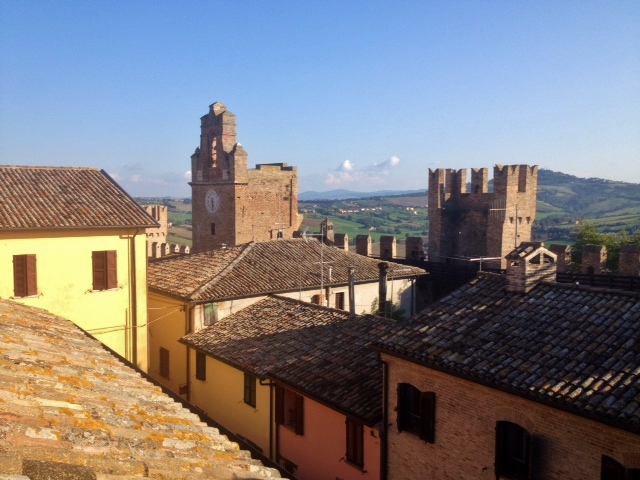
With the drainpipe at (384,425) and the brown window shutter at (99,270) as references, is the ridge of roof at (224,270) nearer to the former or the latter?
the brown window shutter at (99,270)

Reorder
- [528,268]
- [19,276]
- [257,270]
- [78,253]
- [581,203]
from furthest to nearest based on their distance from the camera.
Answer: [581,203], [257,270], [78,253], [19,276], [528,268]

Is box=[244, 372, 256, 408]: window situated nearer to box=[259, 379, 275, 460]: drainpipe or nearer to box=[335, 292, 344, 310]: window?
box=[259, 379, 275, 460]: drainpipe

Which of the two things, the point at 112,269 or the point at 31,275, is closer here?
the point at 31,275

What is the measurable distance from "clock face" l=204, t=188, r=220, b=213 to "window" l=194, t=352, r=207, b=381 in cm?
2052

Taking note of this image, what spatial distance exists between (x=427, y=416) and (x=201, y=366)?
8957 millimetres

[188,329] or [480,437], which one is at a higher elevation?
[480,437]

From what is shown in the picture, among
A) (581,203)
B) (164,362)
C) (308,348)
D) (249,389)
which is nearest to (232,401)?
(249,389)

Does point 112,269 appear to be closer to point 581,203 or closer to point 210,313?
point 210,313

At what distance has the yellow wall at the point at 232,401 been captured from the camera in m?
14.6

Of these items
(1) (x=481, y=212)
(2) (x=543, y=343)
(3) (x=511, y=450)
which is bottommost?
(3) (x=511, y=450)

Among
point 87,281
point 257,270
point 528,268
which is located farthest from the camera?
point 257,270

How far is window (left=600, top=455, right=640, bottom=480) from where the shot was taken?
7.29m

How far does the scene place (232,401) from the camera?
1585 centimetres

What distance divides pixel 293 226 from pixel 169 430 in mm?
35325
